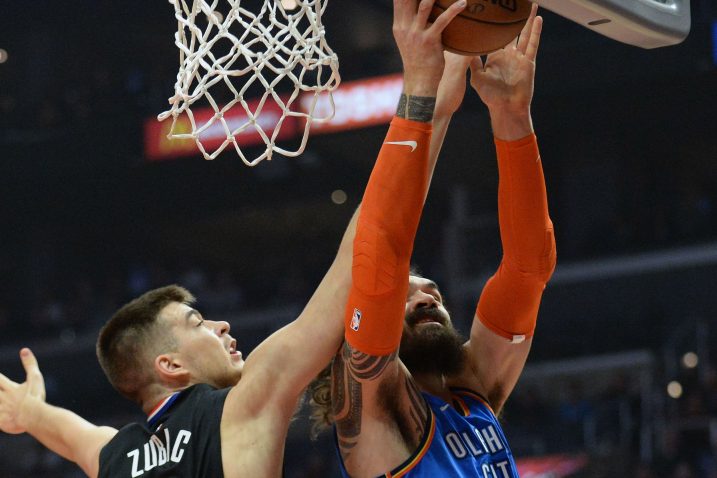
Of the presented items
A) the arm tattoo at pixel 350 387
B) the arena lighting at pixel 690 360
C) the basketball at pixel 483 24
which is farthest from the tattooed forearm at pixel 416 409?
the arena lighting at pixel 690 360

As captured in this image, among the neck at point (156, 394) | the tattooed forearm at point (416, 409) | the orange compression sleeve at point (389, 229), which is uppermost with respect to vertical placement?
the orange compression sleeve at point (389, 229)

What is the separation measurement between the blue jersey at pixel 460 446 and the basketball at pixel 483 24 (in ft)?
3.21

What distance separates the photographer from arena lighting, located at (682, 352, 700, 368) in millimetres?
10633

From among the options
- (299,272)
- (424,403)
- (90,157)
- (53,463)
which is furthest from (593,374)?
(424,403)

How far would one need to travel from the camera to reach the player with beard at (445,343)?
2600 millimetres

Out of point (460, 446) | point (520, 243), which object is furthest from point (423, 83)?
point (460, 446)

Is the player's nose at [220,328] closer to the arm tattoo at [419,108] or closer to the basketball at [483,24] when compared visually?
the arm tattoo at [419,108]

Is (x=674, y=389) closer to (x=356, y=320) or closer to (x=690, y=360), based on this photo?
(x=690, y=360)

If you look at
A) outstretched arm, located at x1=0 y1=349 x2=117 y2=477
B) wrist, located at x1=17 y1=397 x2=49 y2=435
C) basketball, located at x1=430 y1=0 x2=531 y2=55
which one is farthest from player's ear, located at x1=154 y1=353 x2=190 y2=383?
basketball, located at x1=430 y1=0 x2=531 y2=55

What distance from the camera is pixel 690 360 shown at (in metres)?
10.7

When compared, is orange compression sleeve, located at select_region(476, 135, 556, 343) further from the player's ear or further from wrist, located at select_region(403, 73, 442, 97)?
the player's ear

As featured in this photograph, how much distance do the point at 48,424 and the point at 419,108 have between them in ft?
5.44

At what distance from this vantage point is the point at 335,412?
2.82 m

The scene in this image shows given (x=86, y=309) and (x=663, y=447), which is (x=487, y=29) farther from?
(x=86, y=309)
